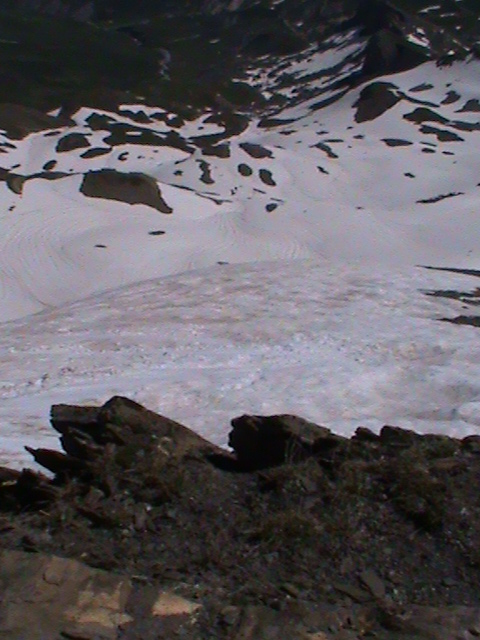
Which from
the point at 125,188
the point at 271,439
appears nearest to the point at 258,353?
the point at 271,439

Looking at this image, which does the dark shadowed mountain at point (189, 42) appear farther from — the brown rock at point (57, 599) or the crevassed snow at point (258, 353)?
the brown rock at point (57, 599)

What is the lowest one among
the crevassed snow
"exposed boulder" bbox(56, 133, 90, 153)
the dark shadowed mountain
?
the crevassed snow

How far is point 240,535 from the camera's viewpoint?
220 inches

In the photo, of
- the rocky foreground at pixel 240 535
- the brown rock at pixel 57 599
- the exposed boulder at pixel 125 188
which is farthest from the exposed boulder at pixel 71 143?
the brown rock at pixel 57 599

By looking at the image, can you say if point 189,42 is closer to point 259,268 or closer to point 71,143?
point 71,143

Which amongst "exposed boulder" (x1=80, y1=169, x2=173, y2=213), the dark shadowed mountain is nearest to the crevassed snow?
"exposed boulder" (x1=80, y1=169, x2=173, y2=213)

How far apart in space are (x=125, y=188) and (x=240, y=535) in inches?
1893

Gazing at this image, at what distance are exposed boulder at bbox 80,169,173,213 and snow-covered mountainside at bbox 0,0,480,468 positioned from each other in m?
0.18

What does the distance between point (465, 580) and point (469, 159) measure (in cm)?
5959

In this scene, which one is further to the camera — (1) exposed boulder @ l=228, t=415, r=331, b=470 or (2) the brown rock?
(1) exposed boulder @ l=228, t=415, r=331, b=470

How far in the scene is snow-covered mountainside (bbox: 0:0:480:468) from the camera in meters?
16.1

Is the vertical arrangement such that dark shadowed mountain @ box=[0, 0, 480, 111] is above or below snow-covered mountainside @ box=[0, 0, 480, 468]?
above

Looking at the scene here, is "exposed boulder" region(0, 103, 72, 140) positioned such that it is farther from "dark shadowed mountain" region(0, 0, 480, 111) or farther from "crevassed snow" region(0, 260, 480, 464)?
"crevassed snow" region(0, 260, 480, 464)

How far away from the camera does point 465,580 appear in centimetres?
529
